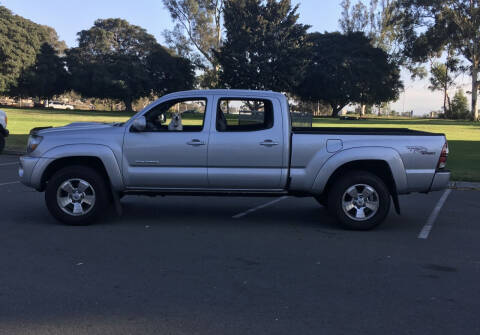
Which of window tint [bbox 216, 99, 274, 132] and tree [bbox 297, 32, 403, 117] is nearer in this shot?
window tint [bbox 216, 99, 274, 132]

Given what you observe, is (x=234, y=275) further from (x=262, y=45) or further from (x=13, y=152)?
(x=262, y=45)

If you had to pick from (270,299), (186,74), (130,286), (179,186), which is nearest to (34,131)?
(179,186)

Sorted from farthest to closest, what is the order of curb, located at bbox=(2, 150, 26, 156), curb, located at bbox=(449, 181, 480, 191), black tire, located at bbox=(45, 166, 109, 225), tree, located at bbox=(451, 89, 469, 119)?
A: tree, located at bbox=(451, 89, 469, 119)
curb, located at bbox=(2, 150, 26, 156)
curb, located at bbox=(449, 181, 480, 191)
black tire, located at bbox=(45, 166, 109, 225)

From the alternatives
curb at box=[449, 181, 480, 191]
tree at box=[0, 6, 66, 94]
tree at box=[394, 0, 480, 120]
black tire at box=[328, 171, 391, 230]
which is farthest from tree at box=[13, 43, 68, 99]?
black tire at box=[328, 171, 391, 230]

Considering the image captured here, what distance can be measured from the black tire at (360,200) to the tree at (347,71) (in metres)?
56.5

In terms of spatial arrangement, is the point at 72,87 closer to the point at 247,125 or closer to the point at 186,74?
the point at 186,74

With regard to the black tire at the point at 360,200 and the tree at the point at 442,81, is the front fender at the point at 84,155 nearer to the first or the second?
the black tire at the point at 360,200

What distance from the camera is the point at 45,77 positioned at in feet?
216

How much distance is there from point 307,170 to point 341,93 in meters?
59.5

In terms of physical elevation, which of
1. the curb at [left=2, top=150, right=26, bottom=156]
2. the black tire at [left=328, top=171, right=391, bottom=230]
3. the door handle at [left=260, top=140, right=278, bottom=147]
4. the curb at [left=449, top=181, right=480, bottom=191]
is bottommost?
the curb at [left=449, top=181, right=480, bottom=191]

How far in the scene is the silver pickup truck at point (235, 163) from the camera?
6.86 m

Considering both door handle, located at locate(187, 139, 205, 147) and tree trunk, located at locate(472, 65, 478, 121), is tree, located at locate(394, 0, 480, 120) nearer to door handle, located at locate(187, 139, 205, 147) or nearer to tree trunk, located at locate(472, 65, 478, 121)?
tree trunk, located at locate(472, 65, 478, 121)

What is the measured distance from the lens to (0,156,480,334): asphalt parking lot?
3867 mm

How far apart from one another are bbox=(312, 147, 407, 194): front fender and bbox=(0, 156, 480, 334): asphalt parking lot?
79 cm
